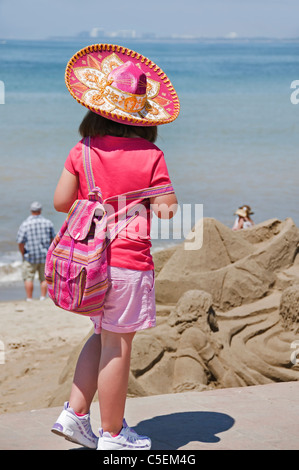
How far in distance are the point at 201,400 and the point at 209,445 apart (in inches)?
27.3

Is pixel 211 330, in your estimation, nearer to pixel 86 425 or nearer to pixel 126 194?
pixel 86 425

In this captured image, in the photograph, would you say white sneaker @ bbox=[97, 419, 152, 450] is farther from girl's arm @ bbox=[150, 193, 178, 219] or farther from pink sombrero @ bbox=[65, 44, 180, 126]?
pink sombrero @ bbox=[65, 44, 180, 126]

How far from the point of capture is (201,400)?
4336 mm

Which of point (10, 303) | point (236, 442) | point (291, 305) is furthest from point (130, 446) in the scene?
point (10, 303)

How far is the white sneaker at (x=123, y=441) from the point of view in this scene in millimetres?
3410

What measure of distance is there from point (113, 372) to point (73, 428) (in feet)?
1.04

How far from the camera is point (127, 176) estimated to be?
3.38 metres

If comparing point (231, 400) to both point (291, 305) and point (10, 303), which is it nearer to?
point (291, 305)

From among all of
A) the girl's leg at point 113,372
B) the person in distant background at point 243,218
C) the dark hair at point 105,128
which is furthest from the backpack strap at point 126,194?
the person in distant background at point 243,218

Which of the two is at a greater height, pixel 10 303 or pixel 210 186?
pixel 210 186

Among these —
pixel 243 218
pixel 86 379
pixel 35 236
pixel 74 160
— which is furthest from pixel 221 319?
pixel 243 218

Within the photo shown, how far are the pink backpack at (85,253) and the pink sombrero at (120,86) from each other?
7.8 inches

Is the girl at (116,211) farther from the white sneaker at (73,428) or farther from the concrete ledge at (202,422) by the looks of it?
the concrete ledge at (202,422)

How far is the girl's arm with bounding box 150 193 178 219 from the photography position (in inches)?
133
